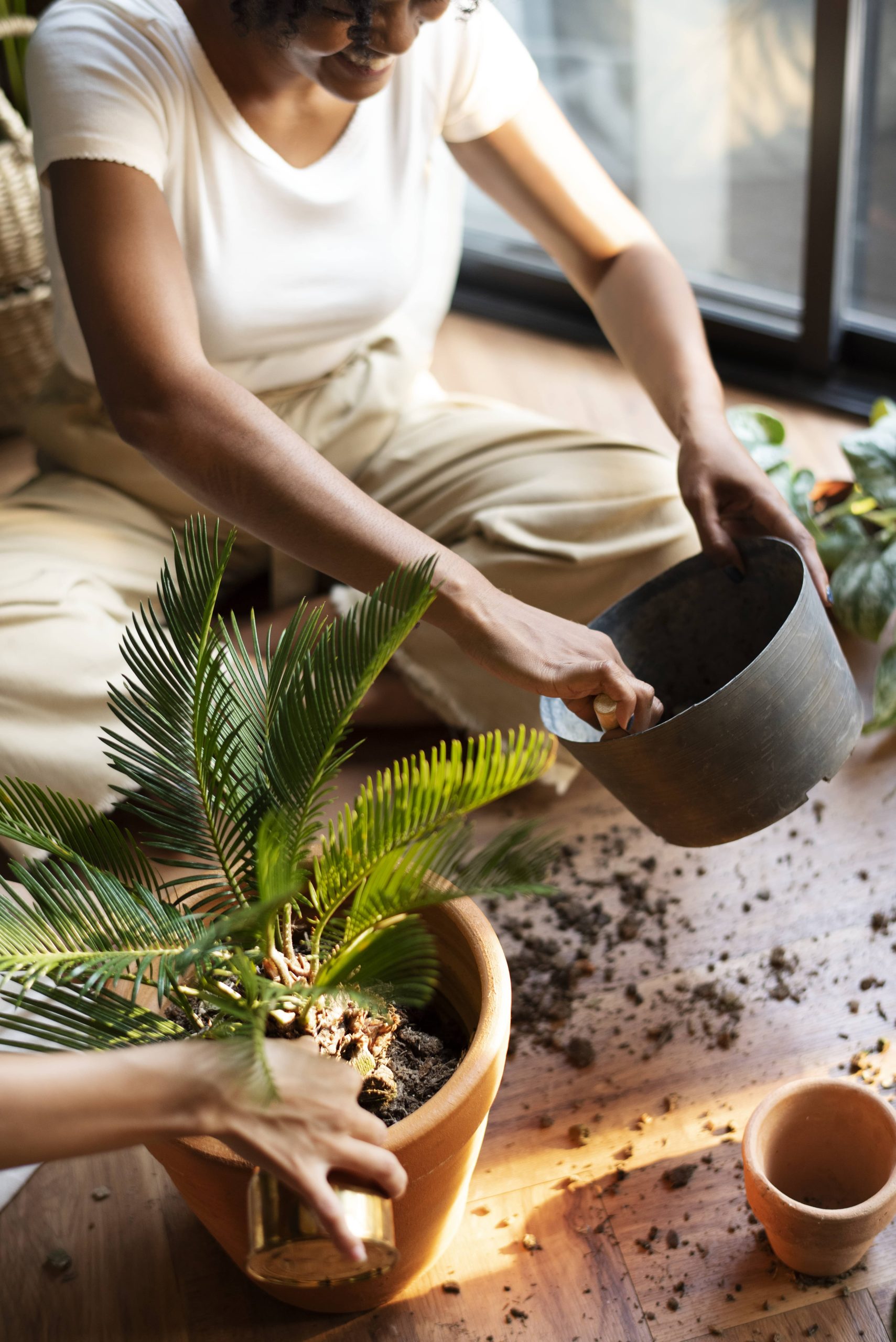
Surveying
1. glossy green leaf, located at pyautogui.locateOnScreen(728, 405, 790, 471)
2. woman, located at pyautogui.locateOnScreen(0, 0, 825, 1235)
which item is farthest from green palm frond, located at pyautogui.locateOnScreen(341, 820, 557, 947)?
glossy green leaf, located at pyautogui.locateOnScreen(728, 405, 790, 471)

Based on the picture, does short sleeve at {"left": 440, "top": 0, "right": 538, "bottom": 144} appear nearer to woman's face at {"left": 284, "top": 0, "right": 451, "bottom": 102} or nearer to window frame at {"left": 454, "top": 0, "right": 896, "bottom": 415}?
woman's face at {"left": 284, "top": 0, "right": 451, "bottom": 102}

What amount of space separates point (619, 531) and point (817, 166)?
3.29 feet

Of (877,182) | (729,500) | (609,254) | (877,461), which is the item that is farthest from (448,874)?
(877,182)

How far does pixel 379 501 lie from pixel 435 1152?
99cm

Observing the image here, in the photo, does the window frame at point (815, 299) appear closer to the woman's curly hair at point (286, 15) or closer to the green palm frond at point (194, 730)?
the woman's curly hair at point (286, 15)

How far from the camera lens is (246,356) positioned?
1.66 m

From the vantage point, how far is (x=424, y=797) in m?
0.99

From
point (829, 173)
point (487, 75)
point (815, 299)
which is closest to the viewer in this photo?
point (487, 75)

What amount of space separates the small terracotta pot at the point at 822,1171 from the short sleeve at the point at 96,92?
115 centimetres

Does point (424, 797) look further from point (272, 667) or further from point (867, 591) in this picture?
point (867, 591)

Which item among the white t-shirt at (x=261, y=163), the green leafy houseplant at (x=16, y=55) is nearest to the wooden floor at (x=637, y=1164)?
the white t-shirt at (x=261, y=163)

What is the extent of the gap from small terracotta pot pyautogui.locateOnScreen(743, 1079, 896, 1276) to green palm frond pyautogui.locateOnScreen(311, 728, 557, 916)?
449 millimetres

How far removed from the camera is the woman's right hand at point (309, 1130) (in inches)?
33.0

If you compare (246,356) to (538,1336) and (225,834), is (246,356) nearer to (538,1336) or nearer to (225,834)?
(225,834)
